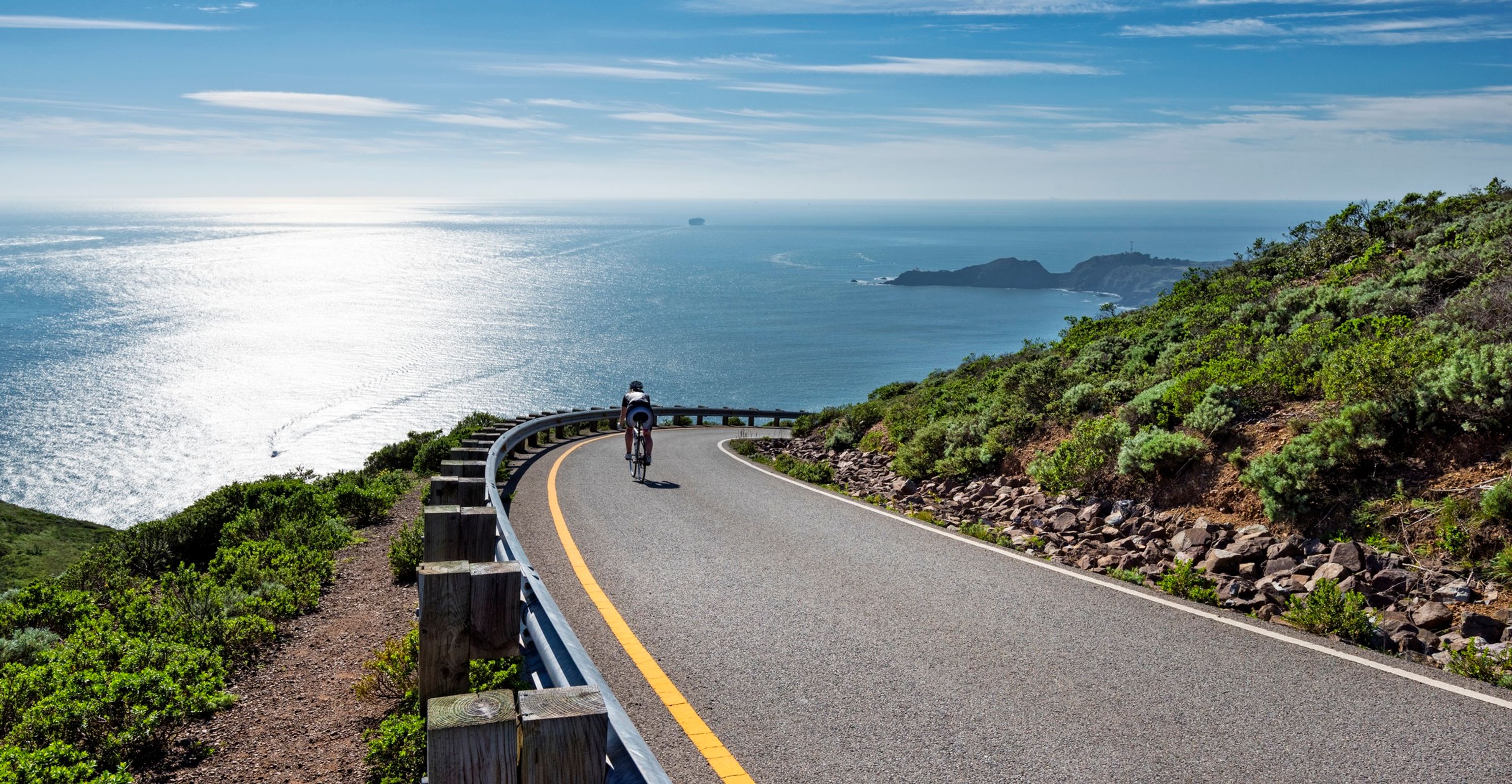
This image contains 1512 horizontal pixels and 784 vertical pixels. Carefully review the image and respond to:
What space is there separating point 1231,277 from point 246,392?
93226mm

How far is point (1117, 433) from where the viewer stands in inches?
398

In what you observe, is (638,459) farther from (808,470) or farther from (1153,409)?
(1153,409)

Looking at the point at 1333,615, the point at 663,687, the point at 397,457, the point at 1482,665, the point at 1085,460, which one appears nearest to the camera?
the point at 663,687

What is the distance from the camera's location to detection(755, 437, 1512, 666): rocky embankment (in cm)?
569

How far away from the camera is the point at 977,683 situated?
191 inches

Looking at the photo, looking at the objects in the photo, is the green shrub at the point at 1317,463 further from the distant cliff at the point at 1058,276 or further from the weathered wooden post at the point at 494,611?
the distant cliff at the point at 1058,276

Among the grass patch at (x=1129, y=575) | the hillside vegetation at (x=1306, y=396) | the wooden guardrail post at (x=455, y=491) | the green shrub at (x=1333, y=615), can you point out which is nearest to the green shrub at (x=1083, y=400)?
the hillside vegetation at (x=1306, y=396)

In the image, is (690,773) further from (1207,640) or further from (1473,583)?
(1473,583)

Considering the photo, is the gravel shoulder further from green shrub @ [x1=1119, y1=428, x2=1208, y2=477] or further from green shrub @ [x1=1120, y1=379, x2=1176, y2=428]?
green shrub @ [x1=1120, y1=379, x2=1176, y2=428]

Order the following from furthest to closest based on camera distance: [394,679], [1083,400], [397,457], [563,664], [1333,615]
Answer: [397,457], [1083,400], [1333,615], [394,679], [563,664]

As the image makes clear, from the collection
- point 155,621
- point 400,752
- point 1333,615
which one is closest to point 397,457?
point 155,621

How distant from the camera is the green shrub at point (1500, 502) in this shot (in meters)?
6.17

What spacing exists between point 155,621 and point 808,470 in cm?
1075

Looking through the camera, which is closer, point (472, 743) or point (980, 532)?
point (472, 743)
